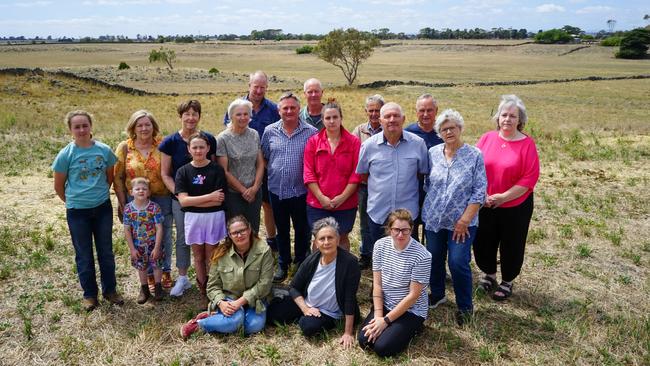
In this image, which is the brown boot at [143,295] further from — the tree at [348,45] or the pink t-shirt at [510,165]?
the tree at [348,45]

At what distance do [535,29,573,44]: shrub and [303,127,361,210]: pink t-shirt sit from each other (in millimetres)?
111703

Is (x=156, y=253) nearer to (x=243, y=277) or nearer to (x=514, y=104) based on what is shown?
(x=243, y=277)

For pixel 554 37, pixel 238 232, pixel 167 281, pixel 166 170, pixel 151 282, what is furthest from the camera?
pixel 554 37

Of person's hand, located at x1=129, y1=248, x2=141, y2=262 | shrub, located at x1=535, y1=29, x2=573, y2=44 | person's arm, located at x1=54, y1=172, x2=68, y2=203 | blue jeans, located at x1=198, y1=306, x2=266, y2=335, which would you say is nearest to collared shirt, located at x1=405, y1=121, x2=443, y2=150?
blue jeans, located at x1=198, y1=306, x2=266, y2=335

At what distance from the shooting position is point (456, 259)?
4.21 meters

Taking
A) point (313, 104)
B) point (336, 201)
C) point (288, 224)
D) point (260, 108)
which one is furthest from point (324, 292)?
point (260, 108)

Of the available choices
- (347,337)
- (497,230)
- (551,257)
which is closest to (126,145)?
(347,337)

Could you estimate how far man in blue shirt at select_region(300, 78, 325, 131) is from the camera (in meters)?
5.27

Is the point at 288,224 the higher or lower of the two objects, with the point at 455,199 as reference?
lower

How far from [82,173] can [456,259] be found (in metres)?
3.57

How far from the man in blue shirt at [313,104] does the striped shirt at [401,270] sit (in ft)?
6.11

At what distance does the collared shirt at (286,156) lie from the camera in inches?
196

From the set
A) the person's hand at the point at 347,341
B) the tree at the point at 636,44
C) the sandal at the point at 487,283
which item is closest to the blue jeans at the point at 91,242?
the person's hand at the point at 347,341

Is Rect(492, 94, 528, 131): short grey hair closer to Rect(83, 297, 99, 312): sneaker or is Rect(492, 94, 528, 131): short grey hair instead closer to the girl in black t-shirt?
the girl in black t-shirt
